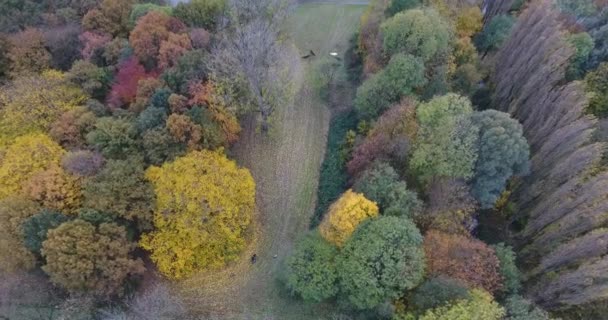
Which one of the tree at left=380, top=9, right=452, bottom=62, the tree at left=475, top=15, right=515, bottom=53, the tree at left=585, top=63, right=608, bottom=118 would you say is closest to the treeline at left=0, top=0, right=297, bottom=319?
the tree at left=380, top=9, right=452, bottom=62

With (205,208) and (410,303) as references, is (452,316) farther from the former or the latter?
(205,208)

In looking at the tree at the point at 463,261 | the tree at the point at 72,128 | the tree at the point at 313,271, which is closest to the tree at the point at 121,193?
the tree at the point at 72,128

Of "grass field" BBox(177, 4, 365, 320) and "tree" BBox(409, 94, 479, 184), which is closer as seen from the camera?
"tree" BBox(409, 94, 479, 184)

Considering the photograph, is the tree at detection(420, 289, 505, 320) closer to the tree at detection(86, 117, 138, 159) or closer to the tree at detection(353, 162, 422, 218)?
the tree at detection(353, 162, 422, 218)

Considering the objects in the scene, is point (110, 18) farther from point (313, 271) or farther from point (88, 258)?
point (313, 271)

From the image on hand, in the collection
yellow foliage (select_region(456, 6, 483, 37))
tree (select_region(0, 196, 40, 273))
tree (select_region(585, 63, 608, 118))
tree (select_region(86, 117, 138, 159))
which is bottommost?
tree (select_region(0, 196, 40, 273))

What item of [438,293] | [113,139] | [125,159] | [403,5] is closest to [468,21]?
[403,5]

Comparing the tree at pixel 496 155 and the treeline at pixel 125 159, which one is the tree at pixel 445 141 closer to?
the tree at pixel 496 155
